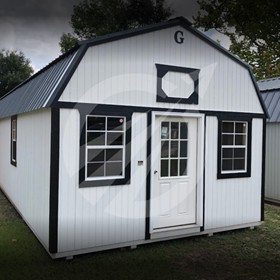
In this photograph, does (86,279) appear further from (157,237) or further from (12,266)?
(157,237)

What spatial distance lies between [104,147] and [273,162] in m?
6.04

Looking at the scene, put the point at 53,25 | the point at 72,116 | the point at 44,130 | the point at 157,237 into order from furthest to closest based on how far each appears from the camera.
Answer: the point at 157,237
the point at 44,130
the point at 72,116
the point at 53,25

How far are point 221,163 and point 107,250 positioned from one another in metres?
2.57

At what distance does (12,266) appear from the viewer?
4336 millimetres

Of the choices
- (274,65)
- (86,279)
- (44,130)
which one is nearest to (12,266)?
(86,279)

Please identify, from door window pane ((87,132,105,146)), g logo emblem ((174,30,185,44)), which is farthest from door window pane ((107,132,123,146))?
g logo emblem ((174,30,185,44))

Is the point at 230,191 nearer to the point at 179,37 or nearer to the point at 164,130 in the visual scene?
the point at 164,130

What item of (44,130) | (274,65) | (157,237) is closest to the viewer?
(44,130)

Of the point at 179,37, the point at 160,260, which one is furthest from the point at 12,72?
the point at 160,260

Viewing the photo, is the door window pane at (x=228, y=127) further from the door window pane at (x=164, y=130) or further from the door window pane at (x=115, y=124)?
the door window pane at (x=115, y=124)

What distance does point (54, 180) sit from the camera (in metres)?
4.50

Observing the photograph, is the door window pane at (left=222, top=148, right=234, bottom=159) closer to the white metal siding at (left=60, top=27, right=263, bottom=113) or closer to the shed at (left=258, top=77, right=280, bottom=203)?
the white metal siding at (left=60, top=27, right=263, bottom=113)

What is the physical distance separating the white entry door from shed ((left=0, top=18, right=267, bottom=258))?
0.7 inches

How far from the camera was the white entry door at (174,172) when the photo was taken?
5438 millimetres
